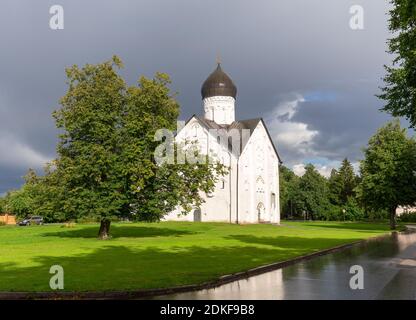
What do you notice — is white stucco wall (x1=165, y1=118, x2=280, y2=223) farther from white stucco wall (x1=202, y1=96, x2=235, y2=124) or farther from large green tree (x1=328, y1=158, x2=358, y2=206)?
large green tree (x1=328, y1=158, x2=358, y2=206)

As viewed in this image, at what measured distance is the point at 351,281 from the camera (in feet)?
39.6

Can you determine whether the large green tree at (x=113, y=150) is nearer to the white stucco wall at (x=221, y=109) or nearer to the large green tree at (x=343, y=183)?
the white stucco wall at (x=221, y=109)

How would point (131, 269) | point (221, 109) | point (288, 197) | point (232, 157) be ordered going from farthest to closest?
point (288, 197) → point (221, 109) → point (232, 157) → point (131, 269)

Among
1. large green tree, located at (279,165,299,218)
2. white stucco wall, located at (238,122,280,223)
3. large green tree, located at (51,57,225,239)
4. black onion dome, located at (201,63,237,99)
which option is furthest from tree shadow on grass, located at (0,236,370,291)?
large green tree, located at (279,165,299,218)

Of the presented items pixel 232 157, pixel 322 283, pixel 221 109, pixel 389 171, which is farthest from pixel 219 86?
pixel 322 283

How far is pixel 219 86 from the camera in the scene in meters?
63.0

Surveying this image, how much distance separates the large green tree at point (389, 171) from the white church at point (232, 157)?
14725 millimetres

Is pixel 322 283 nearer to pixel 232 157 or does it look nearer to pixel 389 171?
pixel 389 171

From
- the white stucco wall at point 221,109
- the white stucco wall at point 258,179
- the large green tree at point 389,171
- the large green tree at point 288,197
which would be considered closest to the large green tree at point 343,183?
the large green tree at point 288,197

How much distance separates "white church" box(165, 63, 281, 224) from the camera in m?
57.6

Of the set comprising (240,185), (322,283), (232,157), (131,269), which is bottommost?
(322,283)

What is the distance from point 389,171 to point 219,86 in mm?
26954

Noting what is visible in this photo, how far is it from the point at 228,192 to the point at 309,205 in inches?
1411

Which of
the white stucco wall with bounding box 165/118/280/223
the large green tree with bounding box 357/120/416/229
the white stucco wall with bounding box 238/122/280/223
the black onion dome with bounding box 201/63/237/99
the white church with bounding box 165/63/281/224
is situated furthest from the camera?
the black onion dome with bounding box 201/63/237/99
